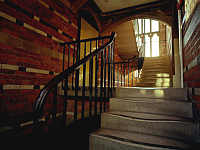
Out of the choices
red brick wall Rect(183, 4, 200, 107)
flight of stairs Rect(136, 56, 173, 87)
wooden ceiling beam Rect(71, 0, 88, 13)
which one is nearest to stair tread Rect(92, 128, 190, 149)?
red brick wall Rect(183, 4, 200, 107)

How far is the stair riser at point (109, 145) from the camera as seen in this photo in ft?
3.17

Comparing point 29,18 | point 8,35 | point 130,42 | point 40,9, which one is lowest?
point 8,35

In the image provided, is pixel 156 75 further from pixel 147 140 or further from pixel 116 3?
pixel 147 140

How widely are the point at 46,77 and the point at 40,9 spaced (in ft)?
4.29

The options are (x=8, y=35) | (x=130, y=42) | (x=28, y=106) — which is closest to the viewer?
(x=8, y=35)

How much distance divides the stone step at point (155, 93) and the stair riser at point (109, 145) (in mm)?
889

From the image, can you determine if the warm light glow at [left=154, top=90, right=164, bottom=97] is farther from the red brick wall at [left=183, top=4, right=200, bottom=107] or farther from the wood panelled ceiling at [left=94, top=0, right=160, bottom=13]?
the wood panelled ceiling at [left=94, top=0, right=160, bottom=13]

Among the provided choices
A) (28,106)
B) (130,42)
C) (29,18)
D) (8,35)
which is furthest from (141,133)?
(130,42)

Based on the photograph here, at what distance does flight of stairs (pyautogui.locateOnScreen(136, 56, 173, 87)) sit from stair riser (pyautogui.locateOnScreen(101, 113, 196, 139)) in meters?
2.76

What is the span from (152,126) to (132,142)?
0.32m

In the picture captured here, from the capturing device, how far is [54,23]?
8.35 ft

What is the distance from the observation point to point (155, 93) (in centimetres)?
171

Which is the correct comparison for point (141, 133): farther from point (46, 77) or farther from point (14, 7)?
point (14, 7)

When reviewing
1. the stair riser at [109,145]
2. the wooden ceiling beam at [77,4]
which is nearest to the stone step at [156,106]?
the stair riser at [109,145]
